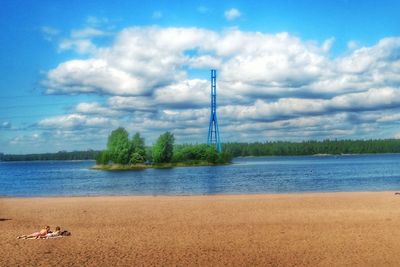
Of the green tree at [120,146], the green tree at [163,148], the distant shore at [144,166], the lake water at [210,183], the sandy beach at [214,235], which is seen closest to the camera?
the sandy beach at [214,235]

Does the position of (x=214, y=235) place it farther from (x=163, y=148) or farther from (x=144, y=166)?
(x=163, y=148)

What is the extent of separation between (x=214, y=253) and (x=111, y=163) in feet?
354

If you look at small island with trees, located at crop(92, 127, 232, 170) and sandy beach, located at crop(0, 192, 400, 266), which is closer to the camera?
sandy beach, located at crop(0, 192, 400, 266)

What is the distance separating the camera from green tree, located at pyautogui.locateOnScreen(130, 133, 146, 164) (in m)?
118

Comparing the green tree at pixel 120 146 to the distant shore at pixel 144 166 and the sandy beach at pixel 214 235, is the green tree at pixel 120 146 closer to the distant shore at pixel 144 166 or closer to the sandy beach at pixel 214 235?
the distant shore at pixel 144 166

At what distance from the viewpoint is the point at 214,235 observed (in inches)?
742

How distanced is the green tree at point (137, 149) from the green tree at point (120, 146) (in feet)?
4.19

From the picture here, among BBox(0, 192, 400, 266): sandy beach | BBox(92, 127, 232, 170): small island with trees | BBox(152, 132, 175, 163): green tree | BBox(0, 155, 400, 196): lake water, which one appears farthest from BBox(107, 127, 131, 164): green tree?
BBox(0, 192, 400, 266): sandy beach

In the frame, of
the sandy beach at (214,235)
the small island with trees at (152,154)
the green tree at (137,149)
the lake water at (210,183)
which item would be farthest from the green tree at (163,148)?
the sandy beach at (214,235)

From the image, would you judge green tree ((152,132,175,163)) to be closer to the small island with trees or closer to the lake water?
the small island with trees

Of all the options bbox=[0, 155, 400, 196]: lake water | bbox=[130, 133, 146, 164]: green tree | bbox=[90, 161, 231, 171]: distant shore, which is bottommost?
bbox=[0, 155, 400, 196]: lake water

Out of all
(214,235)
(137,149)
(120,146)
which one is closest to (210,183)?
(214,235)

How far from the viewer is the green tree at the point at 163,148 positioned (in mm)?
123562

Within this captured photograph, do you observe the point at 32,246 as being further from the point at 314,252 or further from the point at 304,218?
the point at 304,218
